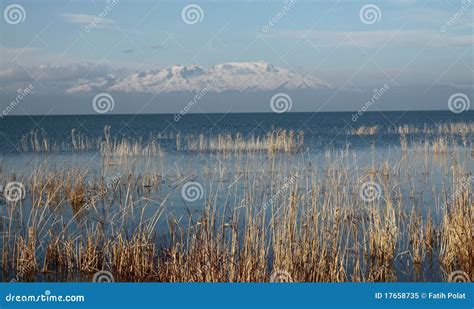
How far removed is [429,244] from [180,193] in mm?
5648

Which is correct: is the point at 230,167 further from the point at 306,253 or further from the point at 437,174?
the point at 306,253

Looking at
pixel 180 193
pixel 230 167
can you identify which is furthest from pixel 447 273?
pixel 230 167

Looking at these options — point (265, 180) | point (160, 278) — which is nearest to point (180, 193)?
point (265, 180)

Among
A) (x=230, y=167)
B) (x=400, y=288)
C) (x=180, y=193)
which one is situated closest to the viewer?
(x=400, y=288)

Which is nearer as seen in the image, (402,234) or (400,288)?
(400,288)

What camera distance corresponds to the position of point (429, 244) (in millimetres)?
7031

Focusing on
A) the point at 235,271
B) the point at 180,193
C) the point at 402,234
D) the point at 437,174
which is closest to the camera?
the point at 235,271

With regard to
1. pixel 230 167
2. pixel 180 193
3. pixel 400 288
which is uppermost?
pixel 230 167

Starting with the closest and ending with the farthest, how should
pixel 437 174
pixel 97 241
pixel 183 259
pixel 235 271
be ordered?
pixel 235 271 → pixel 183 259 → pixel 97 241 → pixel 437 174

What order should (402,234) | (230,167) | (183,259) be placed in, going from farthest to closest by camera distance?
(230,167)
(402,234)
(183,259)

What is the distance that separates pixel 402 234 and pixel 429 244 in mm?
663

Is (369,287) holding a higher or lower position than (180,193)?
lower

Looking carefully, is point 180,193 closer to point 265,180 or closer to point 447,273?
point 265,180

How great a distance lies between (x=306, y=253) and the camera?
5793 mm
